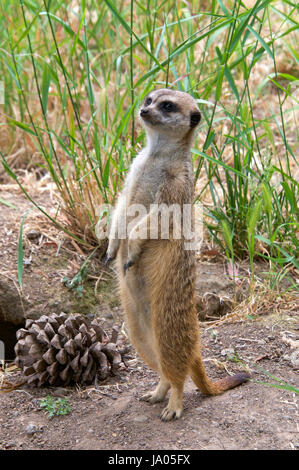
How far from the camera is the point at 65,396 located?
2.30 metres

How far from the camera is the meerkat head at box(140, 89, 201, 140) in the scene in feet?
7.09

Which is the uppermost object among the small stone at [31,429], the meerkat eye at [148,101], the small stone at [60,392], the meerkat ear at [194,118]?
the meerkat eye at [148,101]

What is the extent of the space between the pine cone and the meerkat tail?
453 millimetres

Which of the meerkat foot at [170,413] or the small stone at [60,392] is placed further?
the small stone at [60,392]

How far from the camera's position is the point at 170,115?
2178mm

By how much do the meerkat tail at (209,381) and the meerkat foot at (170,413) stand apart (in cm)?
14

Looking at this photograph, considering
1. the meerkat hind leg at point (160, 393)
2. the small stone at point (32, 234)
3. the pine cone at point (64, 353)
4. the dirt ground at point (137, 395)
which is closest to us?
the dirt ground at point (137, 395)

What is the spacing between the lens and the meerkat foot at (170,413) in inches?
79.7

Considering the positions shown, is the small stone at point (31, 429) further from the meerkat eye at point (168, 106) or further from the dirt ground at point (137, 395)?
the meerkat eye at point (168, 106)

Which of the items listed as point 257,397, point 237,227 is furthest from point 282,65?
point 257,397

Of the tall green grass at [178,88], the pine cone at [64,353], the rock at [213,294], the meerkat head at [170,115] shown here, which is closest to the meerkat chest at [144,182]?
the meerkat head at [170,115]

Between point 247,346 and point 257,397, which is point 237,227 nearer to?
point 247,346
